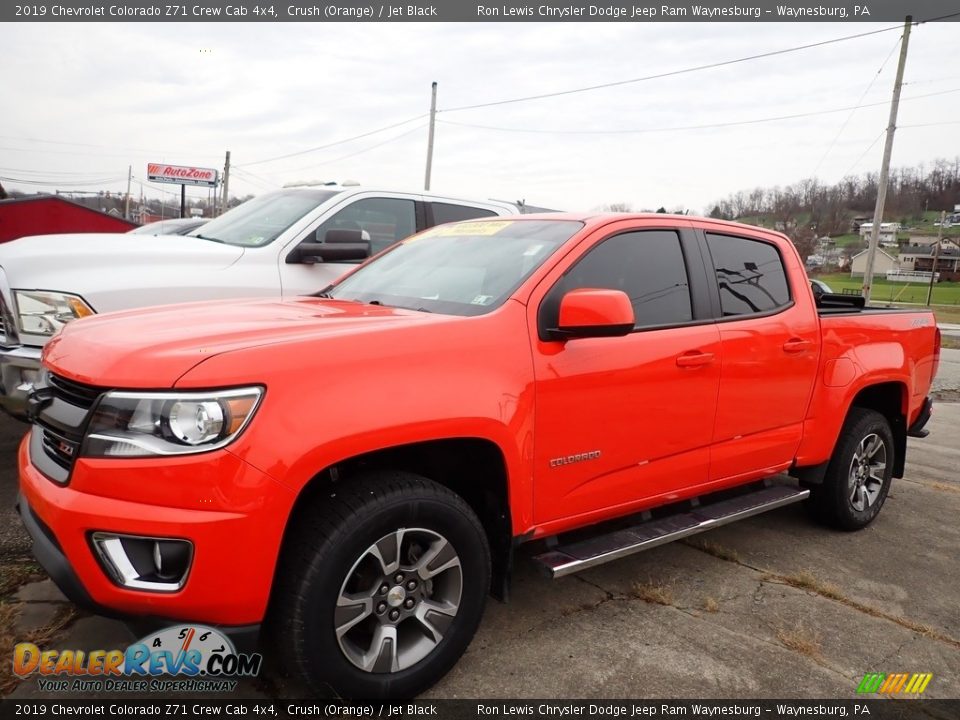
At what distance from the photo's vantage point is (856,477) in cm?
436

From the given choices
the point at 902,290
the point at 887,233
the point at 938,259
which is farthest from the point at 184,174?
the point at 938,259

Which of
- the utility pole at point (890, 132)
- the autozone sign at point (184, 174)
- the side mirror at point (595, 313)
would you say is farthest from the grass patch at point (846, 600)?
the autozone sign at point (184, 174)

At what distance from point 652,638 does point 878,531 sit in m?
2.44

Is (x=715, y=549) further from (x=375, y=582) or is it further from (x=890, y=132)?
(x=890, y=132)

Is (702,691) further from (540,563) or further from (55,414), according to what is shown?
(55,414)

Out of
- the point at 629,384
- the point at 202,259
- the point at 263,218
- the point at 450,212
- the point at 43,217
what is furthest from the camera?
the point at 43,217

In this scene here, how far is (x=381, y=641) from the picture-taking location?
89.7 inches

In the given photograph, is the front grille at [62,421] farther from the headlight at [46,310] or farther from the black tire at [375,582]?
the headlight at [46,310]

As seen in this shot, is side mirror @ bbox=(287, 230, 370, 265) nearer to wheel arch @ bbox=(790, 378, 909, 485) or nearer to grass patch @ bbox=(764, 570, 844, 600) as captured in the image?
wheel arch @ bbox=(790, 378, 909, 485)

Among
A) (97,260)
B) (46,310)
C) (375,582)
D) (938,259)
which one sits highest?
(938,259)

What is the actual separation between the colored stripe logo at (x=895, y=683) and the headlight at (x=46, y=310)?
13.8 feet

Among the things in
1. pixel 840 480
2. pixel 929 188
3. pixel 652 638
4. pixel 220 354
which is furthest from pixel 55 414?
pixel 929 188

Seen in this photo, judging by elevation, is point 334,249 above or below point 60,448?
above

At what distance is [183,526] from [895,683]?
2.73m
